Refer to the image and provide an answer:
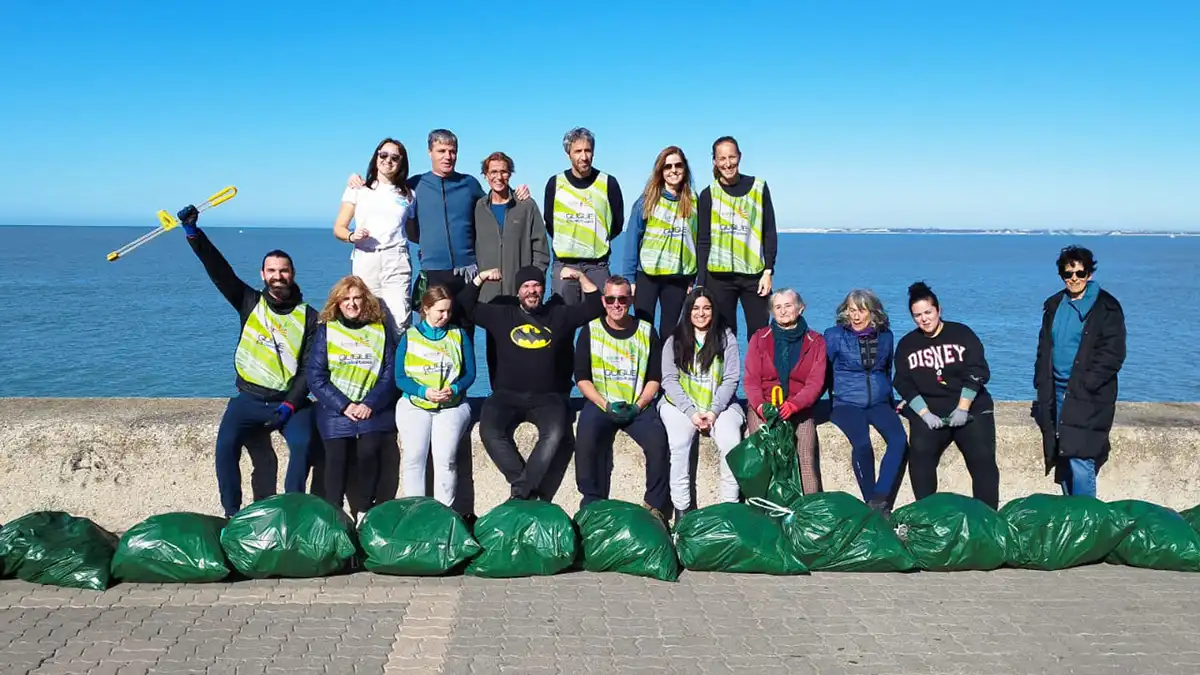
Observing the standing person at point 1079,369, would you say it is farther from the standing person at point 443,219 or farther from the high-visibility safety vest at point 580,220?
the standing person at point 443,219

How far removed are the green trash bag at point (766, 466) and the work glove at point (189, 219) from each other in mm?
3660

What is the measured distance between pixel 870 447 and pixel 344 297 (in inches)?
135

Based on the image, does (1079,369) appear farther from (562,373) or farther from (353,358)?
(353,358)

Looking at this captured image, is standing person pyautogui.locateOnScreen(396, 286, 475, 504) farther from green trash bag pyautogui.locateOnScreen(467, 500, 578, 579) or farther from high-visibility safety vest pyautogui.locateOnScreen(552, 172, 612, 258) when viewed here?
high-visibility safety vest pyautogui.locateOnScreen(552, 172, 612, 258)

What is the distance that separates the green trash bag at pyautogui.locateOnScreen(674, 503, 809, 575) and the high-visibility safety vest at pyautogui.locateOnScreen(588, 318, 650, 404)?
41.4 inches

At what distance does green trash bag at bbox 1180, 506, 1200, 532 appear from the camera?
593 centimetres

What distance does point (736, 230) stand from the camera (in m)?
6.92

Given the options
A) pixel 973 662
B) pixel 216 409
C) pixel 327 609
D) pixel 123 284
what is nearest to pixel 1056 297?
pixel 973 662

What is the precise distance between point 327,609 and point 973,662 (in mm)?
3124

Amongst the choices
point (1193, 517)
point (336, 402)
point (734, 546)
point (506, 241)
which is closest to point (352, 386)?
point (336, 402)

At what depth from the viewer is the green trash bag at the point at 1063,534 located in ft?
18.6

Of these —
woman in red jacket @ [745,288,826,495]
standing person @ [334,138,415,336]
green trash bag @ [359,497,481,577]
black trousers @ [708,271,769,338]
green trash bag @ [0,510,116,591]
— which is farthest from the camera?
black trousers @ [708,271,769,338]

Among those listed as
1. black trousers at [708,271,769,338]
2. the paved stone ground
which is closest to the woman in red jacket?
black trousers at [708,271,769,338]

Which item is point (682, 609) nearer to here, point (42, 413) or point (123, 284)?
point (42, 413)
